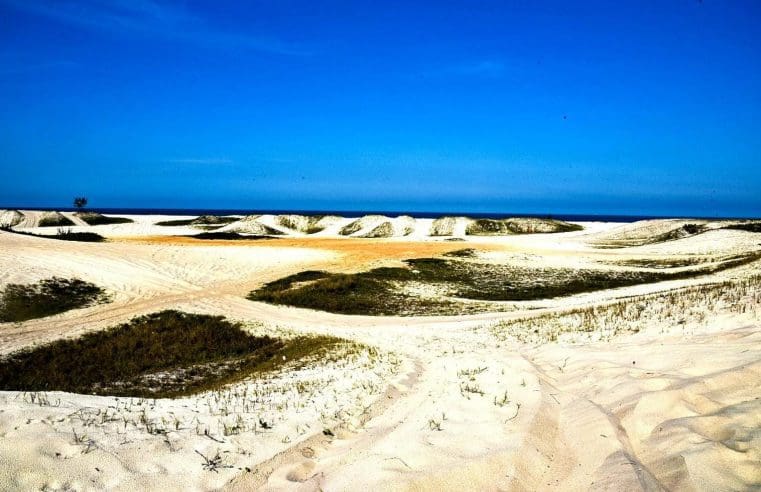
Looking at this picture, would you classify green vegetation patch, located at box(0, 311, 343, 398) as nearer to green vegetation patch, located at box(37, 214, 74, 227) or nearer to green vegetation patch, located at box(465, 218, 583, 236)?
green vegetation patch, located at box(37, 214, 74, 227)

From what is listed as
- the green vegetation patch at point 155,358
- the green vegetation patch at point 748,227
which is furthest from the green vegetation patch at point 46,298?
the green vegetation patch at point 748,227

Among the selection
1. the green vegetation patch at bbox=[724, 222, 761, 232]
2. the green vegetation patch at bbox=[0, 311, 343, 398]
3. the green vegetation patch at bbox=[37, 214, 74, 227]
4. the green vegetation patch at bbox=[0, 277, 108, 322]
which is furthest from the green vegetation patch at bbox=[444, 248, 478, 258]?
the green vegetation patch at bbox=[37, 214, 74, 227]

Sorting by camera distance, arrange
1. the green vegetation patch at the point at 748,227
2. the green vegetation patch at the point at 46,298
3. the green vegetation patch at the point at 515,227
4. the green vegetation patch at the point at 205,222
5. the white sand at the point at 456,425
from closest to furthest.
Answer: the white sand at the point at 456,425
the green vegetation patch at the point at 46,298
the green vegetation patch at the point at 748,227
the green vegetation patch at the point at 515,227
the green vegetation patch at the point at 205,222

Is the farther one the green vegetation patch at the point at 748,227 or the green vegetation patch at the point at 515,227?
the green vegetation patch at the point at 515,227

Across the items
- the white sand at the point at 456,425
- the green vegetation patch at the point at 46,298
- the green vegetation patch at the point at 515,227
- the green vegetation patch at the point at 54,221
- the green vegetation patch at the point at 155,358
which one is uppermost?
the green vegetation patch at the point at 515,227

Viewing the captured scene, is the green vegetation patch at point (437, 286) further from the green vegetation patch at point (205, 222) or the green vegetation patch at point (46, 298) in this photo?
the green vegetation patch at point (205, 222)

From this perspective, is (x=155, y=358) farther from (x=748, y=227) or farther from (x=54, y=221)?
(x=54, y=221)

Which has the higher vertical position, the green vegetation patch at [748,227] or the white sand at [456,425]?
the green vegetation patch at [748,227]

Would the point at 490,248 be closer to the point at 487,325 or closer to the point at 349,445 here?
the point at 487,325
